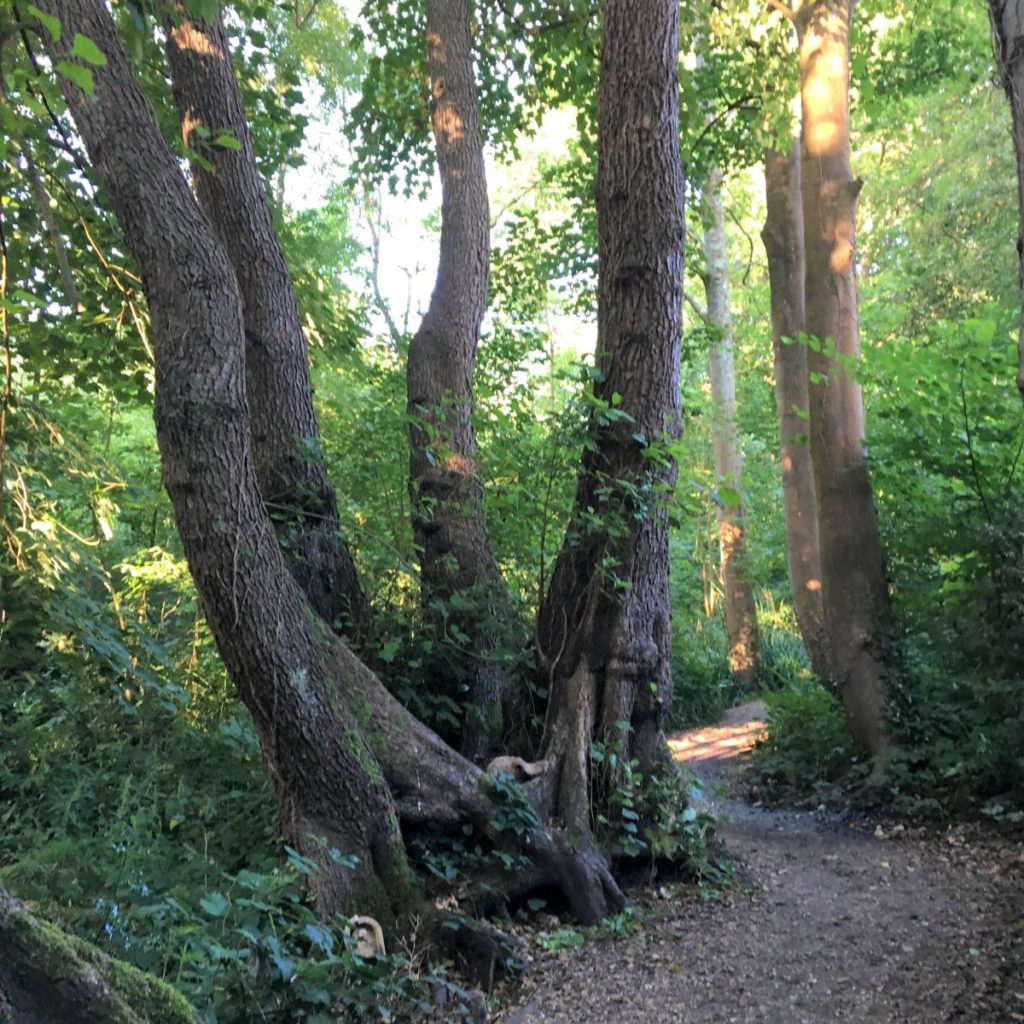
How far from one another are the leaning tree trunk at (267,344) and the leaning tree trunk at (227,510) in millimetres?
1119

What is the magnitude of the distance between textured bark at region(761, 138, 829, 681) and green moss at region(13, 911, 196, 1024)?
9.60 meters

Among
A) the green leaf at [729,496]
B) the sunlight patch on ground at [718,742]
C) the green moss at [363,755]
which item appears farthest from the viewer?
the sunlight patch on ground at [718,742]

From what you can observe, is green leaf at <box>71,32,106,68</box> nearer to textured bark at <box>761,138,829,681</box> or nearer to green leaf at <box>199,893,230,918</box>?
green leaf at <box>199,893,230,918</box>

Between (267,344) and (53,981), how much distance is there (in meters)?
4.52

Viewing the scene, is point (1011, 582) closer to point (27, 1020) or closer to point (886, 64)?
point (27, 1020)

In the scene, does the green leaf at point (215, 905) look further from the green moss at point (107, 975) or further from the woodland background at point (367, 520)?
the green moss at point (107, 975)

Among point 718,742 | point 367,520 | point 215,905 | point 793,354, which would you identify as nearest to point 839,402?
point 793,354

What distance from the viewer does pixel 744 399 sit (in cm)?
2012

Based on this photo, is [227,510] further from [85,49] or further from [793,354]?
[793,354]

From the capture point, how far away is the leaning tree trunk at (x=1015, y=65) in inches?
70.1

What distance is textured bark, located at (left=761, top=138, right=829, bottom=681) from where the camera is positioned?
35.7ft

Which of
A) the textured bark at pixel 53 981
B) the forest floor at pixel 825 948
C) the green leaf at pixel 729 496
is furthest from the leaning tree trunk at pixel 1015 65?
the forest floor at pixel 825 948

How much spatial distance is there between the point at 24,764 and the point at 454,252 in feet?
16.5

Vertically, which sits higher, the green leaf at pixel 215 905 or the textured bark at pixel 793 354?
the textured bark at pixel 793 354
